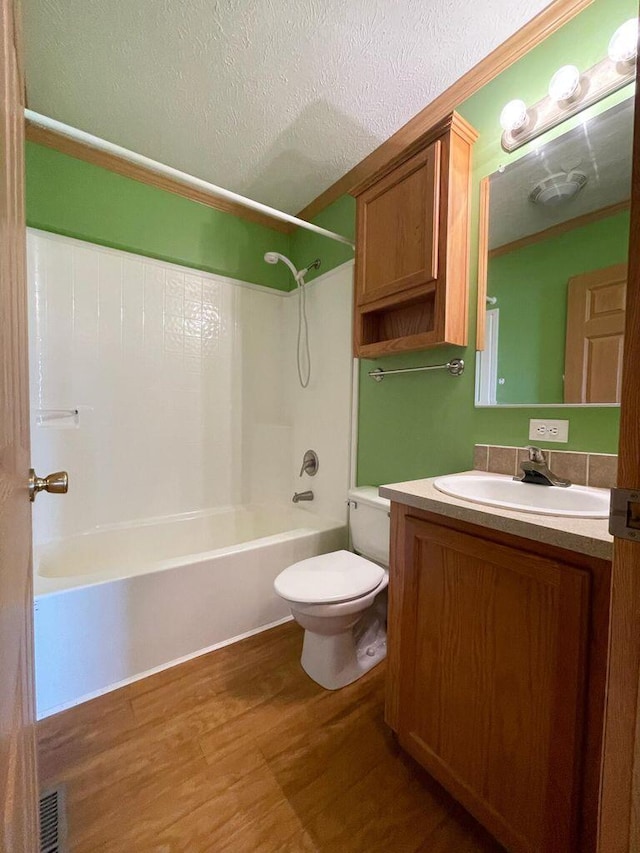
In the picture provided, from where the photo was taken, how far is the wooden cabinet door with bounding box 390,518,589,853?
71 cm

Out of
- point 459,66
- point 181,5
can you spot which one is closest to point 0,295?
point 181,5

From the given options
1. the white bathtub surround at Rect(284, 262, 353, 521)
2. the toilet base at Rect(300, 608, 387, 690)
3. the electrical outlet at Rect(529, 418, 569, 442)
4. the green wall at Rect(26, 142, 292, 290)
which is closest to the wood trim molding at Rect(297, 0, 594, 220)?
the white bathtub surround at Rect(284, 262, 353, 521)

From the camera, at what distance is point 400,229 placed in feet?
4.83

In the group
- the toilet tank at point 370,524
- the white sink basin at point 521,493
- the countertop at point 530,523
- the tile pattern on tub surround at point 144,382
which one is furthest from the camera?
the tile pattern on tub surround at point 144,382

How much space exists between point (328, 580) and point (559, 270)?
1.44 m

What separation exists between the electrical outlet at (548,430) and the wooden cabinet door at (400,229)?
678 millimetres

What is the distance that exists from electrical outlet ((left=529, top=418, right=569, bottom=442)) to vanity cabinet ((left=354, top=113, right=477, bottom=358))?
43cm

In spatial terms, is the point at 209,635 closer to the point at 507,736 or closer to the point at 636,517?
the point at 507,736

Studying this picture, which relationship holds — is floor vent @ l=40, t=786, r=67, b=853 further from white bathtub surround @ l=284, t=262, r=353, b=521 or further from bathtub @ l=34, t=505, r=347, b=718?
white bathtub surround @ l=284, t=262, r=353, b=521

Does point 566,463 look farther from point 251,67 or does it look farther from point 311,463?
point 251,67

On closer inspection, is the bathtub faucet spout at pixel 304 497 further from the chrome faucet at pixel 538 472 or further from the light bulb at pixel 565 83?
the light bulb at pixel 565 83

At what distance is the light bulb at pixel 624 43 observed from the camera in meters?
0.99

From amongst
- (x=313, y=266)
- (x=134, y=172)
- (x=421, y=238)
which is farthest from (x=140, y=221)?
(x=421, y=238)

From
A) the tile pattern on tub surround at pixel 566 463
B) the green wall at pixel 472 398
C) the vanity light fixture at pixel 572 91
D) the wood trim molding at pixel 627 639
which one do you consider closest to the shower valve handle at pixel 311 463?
the green wall at pixel 472 398
